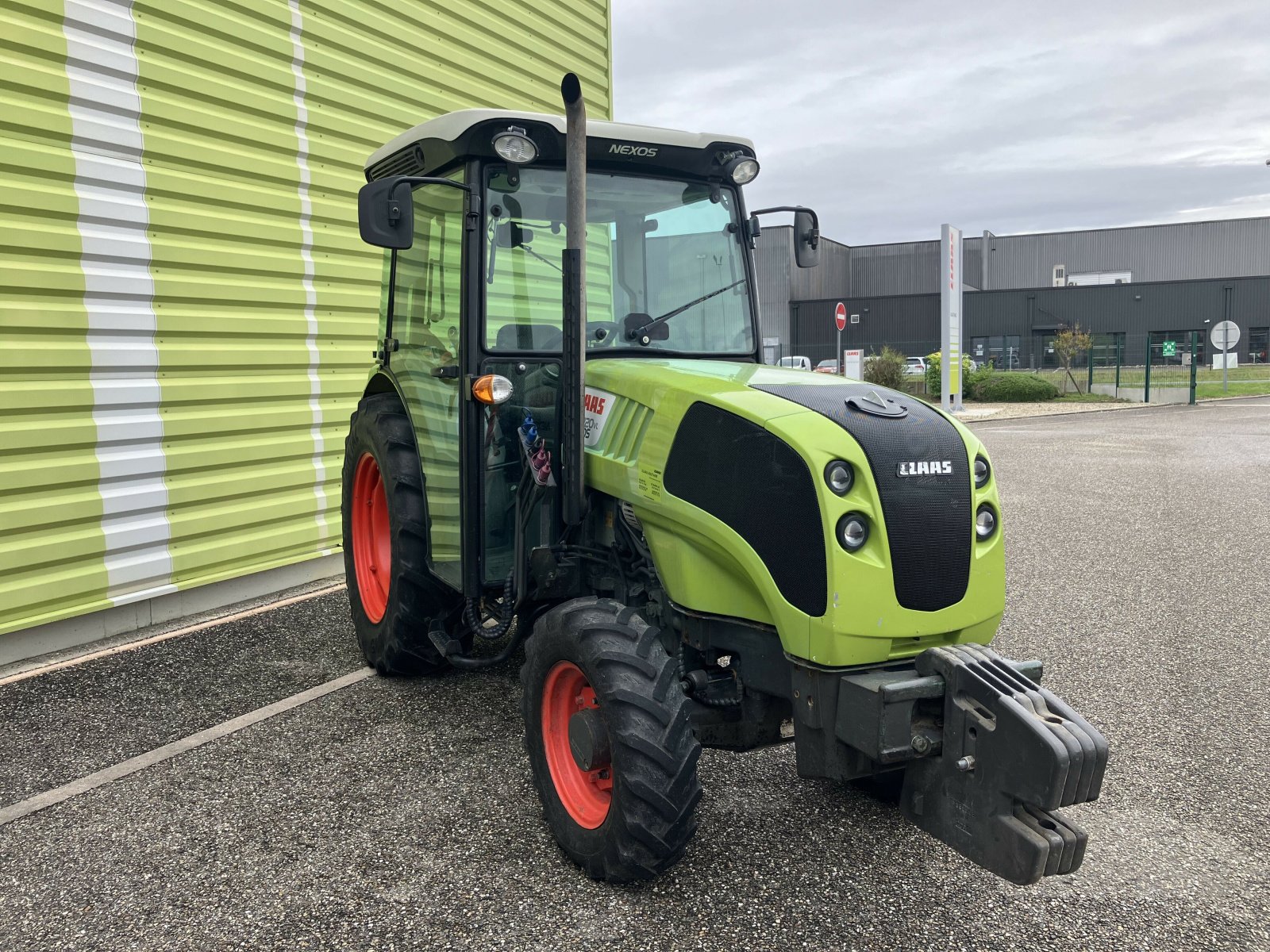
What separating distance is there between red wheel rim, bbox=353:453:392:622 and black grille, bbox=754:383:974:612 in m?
2.68

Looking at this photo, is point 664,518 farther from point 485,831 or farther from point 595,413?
point 485,831

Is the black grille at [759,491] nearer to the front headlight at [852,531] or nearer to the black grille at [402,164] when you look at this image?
the front headlight at [852,531]

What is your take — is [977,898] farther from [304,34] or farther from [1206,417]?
[1206,417]

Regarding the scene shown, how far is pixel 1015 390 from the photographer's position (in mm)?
25688

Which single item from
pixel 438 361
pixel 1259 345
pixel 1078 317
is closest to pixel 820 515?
pixel 438 361

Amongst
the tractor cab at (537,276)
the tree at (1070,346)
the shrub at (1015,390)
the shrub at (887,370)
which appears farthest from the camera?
the tree at (1070,346)

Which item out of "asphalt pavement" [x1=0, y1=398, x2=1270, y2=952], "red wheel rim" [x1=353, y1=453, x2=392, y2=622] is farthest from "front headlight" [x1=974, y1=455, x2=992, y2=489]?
"red wheel rim" [x1=353, y1=453, x2=392, y2=622]

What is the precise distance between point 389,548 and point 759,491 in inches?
101

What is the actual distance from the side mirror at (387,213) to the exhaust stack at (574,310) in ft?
1.97

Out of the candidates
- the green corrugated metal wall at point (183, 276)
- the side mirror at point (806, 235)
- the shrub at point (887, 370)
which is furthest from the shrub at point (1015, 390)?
the side mirror at point (806, 235)

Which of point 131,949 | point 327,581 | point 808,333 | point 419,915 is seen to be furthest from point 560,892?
point 808,333

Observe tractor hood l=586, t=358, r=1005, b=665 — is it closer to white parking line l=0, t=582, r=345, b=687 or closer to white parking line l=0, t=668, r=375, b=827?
white parking line l=0, t=668, r=375, b=827

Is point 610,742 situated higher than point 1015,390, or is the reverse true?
point 610,742

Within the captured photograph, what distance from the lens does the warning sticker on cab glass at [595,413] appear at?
10.6 ft
